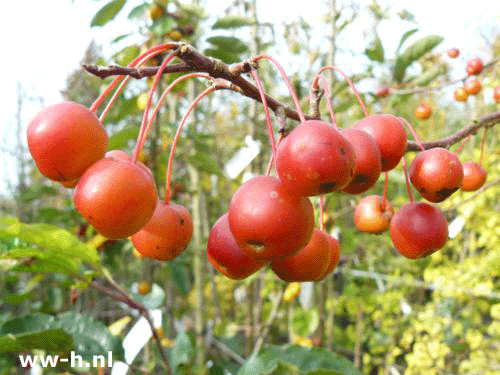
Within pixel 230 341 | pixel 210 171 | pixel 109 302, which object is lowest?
pixel 109 302

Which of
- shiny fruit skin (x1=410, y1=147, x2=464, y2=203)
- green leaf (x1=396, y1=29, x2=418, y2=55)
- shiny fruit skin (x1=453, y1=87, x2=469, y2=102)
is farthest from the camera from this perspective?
shiny fruit skin (x1=453, y1=87, x2=469, y2=102)

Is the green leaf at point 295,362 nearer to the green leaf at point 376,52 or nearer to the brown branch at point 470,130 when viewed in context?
the brown branch at point 470,130

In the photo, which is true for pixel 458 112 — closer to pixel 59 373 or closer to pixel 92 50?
pixel 92 50

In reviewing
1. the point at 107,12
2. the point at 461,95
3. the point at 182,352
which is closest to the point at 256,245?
the point at 182,352

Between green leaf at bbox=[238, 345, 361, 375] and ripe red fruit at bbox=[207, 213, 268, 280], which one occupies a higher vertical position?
ripe red fruit at bbox=[207, 213, 268, 280]

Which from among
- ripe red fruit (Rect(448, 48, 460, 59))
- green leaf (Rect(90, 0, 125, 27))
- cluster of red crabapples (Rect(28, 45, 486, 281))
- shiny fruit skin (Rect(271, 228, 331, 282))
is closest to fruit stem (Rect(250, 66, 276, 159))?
cluster of red crabapples (Rect(28, 45, 486, 281))

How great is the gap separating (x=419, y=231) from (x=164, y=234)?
38 cm

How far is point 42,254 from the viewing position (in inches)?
38.1

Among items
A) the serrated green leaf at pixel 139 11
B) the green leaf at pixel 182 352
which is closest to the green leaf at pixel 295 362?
the green leaf at pixel 182 352

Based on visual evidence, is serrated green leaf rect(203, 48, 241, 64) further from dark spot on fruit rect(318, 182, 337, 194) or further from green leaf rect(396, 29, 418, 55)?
dark spot on fruit rect(318, 182, 337, 194)

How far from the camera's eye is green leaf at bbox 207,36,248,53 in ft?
5.96

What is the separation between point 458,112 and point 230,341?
5.28 metres

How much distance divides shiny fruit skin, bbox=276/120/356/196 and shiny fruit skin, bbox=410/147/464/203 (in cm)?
26

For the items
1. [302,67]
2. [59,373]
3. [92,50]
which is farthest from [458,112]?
[59,373]
